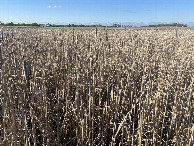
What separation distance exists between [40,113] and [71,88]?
2.12ft

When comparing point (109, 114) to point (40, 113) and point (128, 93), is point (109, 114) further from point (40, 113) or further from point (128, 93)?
point (40, 113)

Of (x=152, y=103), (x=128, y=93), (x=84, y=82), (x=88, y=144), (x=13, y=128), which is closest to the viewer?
(x=13, y=128)

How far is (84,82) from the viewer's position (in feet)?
7.11

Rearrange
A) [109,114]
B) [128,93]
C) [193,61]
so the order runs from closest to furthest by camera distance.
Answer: [109,114] → [128,93] → [193,61]

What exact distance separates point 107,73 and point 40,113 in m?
1.14

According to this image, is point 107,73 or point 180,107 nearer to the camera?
point 180,107

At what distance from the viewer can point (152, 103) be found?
5.88ft

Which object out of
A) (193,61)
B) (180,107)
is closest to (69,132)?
(180,107)

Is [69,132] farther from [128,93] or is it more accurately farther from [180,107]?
[180,107]

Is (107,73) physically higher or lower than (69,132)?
higher

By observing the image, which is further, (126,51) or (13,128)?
(126,51)

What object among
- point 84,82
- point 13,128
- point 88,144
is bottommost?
point 88,144

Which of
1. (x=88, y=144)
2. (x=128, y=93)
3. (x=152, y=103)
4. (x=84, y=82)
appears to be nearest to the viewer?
(x=88, y=144)

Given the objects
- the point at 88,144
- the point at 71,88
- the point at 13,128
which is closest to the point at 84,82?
the point at 71,88
